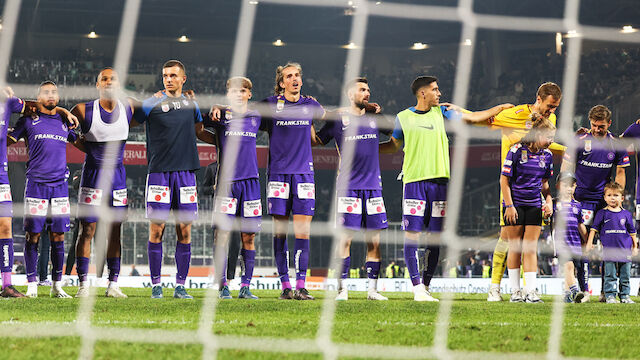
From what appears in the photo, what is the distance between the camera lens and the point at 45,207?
25.0 feet

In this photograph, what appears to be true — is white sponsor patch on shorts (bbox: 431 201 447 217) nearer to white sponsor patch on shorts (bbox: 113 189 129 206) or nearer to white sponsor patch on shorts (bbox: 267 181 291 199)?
white sponsor patch on shorts (bbox: 267 181 291 199)

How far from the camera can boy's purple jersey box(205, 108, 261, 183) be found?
7707mm

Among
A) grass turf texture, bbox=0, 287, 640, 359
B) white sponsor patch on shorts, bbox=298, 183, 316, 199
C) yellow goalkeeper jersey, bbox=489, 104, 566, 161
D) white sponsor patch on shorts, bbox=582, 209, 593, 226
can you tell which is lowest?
grass turf texture, bbox=0, 287, 640, 359

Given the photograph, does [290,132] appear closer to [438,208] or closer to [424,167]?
[424,167]

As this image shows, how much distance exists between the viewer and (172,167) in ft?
24.4

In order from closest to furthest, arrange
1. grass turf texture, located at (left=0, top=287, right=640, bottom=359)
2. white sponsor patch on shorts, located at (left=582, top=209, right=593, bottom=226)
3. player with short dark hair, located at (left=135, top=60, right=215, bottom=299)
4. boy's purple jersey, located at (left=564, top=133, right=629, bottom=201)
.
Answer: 1. grass turf texture, located at (left=0, top=287, right=640, bottom=359)
2. player with short dark hair, located at (left=135, top=60, right=215, bottom=299)
3. boy's purple jersey, located at (left=564, top=133, right=629, bottom=201)
4. white sponsor patch on shorts, located at (left=582, top=209, right=593, bottom=226)

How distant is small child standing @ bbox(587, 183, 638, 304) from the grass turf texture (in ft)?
3.88

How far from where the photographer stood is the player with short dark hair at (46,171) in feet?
25.1

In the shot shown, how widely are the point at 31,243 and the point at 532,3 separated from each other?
22.7m

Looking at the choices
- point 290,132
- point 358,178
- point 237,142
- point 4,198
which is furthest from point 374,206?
Answer: point 4,198

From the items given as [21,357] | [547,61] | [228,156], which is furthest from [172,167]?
[547,61]

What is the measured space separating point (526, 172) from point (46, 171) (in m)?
4.19

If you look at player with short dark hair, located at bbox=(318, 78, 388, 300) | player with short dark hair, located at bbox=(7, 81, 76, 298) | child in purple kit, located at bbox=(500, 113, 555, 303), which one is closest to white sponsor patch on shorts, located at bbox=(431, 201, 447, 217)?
player with short dark hair, located at bbox=(318, 78, 388, 300)

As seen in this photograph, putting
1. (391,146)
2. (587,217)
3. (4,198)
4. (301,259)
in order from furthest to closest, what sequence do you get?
1. (587,217)
2. (391,146)
3. (301,259)
4. (4,198)
